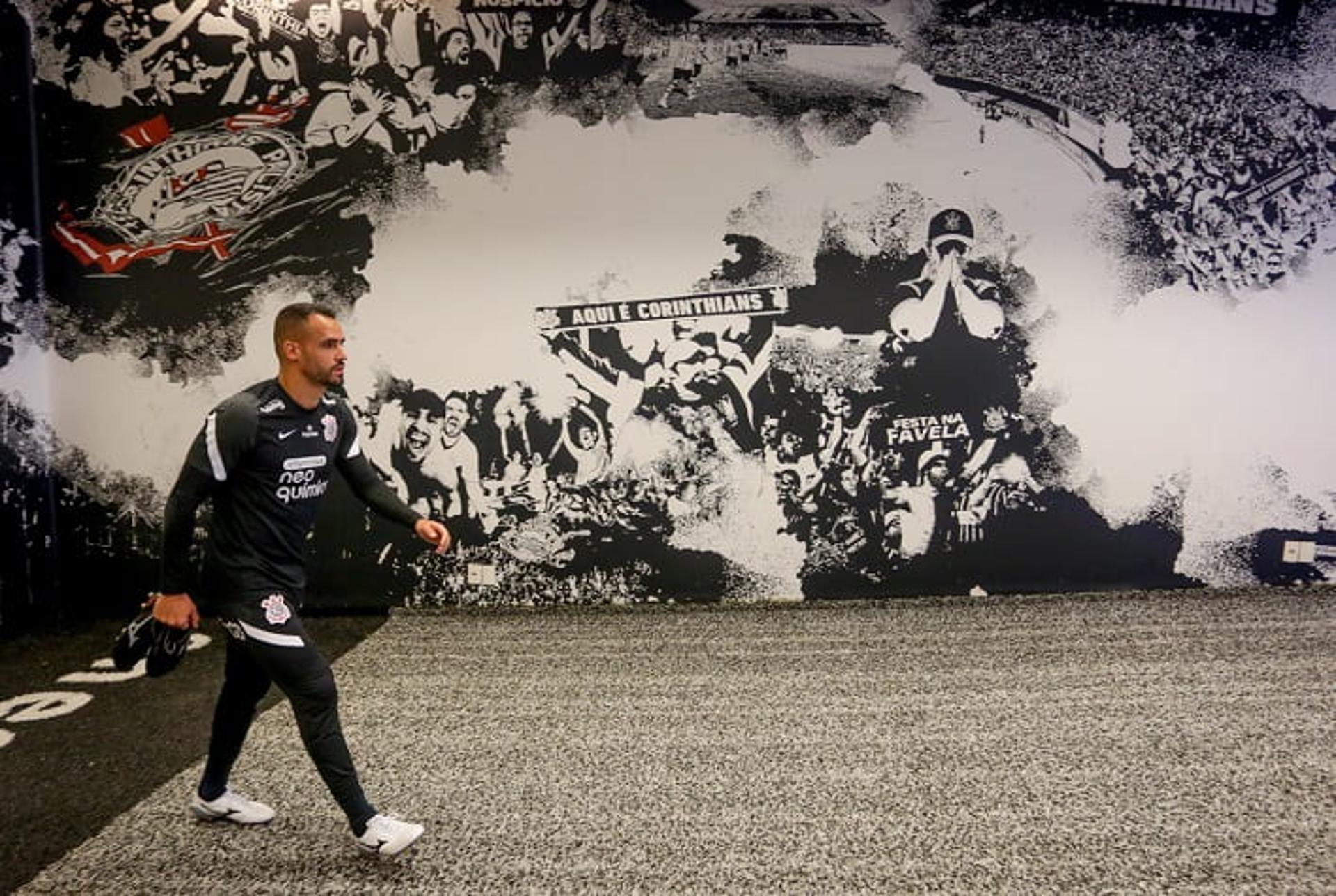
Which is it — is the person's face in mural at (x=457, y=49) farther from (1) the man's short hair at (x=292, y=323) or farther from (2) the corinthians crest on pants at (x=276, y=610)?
(2) the corinthians crest on pants at (x=276, y=610)

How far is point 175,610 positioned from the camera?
2037mm

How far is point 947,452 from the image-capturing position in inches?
173

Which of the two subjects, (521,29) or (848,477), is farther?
(848,477)

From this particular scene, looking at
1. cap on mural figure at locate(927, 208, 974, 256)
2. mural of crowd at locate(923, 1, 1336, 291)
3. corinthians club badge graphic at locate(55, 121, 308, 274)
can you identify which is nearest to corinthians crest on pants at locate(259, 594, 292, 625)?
corinthians club badge graphic at locate(55, 121, 308, 274)

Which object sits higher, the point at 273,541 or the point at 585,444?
the point at 585,444

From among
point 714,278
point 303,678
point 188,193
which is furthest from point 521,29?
point 303,678

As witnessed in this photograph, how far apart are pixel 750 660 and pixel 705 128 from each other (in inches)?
96.7

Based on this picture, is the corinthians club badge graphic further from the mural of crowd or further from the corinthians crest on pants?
the mural of crowd

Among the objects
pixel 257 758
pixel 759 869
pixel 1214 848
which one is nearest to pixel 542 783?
pixel 759 869

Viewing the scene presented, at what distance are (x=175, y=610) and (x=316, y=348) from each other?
0.67m

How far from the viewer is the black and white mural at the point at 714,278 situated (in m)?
4.18

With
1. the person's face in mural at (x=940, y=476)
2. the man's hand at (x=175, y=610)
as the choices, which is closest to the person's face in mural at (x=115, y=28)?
the man's hand at (x=175, y=610)

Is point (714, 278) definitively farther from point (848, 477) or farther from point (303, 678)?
point (303, 678)

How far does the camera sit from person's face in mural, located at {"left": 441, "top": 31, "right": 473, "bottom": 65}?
418 cm
